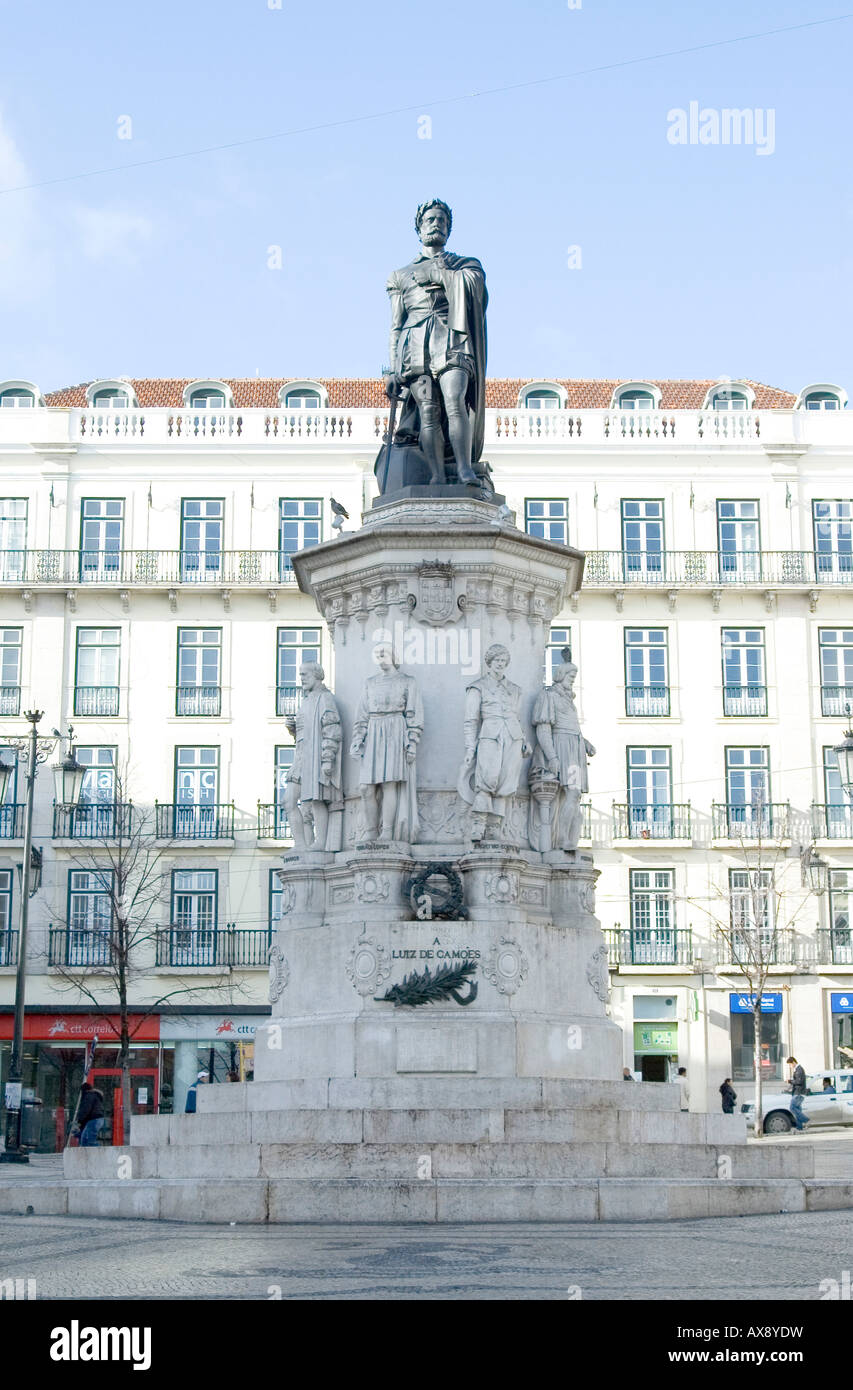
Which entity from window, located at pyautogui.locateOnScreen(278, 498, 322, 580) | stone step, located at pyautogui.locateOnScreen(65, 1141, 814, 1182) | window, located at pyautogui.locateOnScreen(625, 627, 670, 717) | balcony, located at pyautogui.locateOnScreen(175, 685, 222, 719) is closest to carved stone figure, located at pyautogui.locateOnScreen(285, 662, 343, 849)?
stone step, located at pyautogui.locateOnScreen(65, 1141, 814, 1182)

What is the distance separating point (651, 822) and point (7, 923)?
695 inches

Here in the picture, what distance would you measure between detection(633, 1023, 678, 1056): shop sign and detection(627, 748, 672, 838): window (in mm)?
5130

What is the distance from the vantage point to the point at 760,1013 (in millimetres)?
46500

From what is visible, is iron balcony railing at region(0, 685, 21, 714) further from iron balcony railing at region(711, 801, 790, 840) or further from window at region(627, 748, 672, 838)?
iron balcony railing at region(711, 801, 790, 840)

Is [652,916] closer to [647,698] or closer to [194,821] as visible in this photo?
[647,698]

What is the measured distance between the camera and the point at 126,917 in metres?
48.2

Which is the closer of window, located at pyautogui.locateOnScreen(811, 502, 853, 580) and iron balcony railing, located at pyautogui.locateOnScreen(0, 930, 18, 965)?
iron balcony railing, located at pyautogui.locateOnScreen(0, 930, 18, 965)

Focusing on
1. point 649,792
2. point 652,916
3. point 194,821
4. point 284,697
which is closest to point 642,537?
point 649,792

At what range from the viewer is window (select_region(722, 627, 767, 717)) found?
50.8 m

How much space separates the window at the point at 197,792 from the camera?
49.9 m

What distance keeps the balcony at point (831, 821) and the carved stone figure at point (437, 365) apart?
31499mm

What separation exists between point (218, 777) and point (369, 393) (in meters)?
13.8
